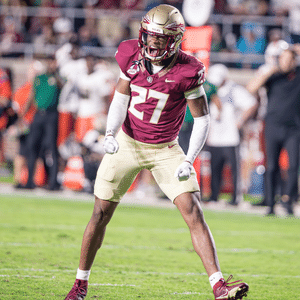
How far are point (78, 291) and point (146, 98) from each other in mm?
1324

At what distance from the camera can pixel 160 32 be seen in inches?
146

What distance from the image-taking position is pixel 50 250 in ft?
18.2

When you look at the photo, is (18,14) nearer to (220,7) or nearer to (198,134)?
(220,7)

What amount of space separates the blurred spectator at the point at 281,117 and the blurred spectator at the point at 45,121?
11.2 ft

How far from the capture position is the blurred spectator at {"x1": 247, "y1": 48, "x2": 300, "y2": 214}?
859 cm

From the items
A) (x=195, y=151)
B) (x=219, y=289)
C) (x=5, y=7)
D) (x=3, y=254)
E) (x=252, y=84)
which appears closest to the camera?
(x=219, y=289)

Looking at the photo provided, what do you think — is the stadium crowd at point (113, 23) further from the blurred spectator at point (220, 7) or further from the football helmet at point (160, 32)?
the football helmet at point (160, 32)

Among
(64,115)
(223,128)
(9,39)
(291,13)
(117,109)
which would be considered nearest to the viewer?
(117,109)

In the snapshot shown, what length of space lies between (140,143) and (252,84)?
512cm

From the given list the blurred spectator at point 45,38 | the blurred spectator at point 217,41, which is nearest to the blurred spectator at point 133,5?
the blurred spectator at point 45,38

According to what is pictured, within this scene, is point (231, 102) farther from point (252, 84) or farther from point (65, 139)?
point (65, 139)

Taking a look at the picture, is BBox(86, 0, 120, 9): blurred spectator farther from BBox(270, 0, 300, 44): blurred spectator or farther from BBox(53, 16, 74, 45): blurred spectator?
BBox(270, 0, 300, 44): blurred spectator

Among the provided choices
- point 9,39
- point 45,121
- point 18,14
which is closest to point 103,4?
point 18,14

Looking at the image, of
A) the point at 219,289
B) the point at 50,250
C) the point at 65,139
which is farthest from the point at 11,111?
the point at 219,289
